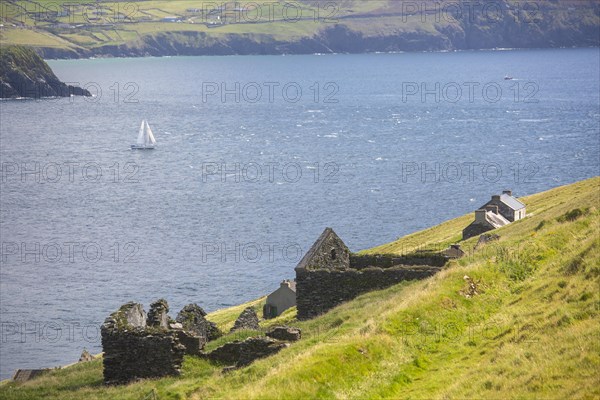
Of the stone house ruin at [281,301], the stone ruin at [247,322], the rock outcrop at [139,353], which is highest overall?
the rock outcrop at [139,353]

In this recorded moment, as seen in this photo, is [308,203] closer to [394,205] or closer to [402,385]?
[394,205]

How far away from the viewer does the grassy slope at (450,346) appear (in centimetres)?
2752

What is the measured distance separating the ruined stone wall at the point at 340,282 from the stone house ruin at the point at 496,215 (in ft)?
120

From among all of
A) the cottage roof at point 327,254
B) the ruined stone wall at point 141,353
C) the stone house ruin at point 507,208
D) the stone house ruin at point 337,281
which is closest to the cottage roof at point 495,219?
the stone house ruin at point 507,208

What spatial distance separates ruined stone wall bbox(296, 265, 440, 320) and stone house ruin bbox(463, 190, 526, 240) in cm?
3652

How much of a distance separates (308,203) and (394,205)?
14.2m

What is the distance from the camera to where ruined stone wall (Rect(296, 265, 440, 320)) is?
44469mm

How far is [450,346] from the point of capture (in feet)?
106

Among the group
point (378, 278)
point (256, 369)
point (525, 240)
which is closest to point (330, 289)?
point (378, 278)

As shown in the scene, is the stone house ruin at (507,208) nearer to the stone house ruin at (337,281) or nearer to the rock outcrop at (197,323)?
the stone house ruin at (337,281)

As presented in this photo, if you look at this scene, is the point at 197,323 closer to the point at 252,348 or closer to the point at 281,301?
the point at 252,348

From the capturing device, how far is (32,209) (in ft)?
554

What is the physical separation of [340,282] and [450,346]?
41.8 ft

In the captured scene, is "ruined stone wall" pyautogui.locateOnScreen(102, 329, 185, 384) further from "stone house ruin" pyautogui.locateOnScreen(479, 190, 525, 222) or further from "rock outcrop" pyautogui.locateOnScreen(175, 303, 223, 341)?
"stone house ruin" pyautogui.locateOnScreen(479, 190, 525, 222)
